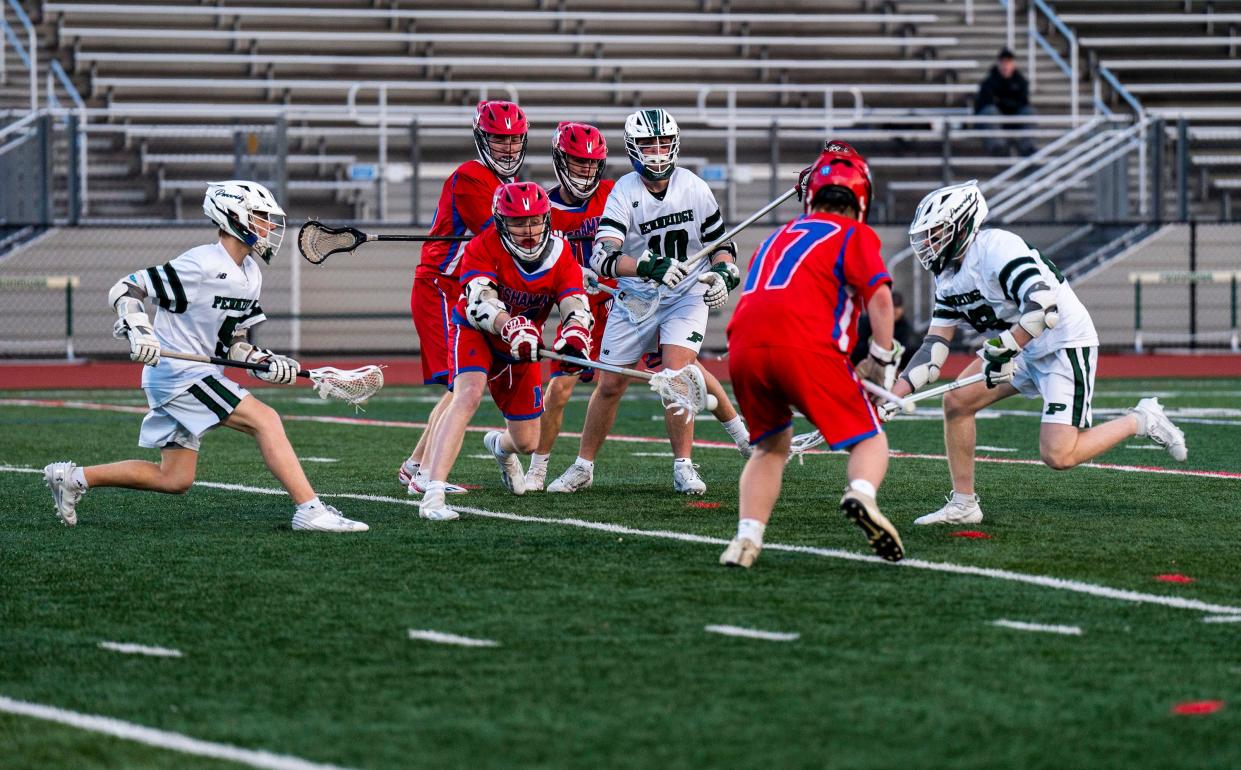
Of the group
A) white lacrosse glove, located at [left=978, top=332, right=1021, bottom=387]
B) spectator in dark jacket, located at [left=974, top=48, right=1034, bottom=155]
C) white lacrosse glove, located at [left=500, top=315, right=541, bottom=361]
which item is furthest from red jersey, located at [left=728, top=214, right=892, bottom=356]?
spectator in dark jacket, located at [left=974, top=48, right=1034, bottom=155]

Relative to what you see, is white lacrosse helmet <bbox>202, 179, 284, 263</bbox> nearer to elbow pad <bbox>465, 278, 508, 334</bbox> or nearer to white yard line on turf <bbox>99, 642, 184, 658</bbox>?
elbow pad <bbox>465, 278, 508, 334</bbox>

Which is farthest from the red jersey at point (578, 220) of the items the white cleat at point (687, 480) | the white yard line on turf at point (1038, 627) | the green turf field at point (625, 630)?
the white yard line on turf at point (1038, 627)

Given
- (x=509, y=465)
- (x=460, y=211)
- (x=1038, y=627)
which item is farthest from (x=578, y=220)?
(x=1038, y=627)

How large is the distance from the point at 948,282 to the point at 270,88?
15588mm

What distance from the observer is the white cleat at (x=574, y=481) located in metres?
8.68

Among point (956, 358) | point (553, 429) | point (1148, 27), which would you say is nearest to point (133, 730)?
point (553, 429)

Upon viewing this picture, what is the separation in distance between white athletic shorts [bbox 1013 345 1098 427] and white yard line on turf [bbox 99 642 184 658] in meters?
3.86

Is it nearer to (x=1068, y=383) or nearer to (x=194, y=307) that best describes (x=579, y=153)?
(x=194, y=307)

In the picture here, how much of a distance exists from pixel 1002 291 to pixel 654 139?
202 cm

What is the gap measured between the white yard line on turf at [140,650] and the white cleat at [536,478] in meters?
3.81

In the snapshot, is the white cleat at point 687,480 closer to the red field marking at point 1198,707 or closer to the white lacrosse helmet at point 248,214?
the white lacrosse helmet at point 248,214

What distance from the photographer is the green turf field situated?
4.05 meters

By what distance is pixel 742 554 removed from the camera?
6.16 meters

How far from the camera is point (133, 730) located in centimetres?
416
